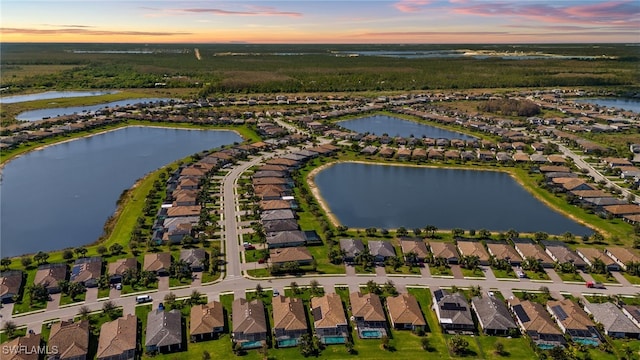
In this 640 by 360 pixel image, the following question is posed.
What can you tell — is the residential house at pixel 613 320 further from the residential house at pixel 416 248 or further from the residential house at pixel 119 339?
the residential house at pixel 119 339

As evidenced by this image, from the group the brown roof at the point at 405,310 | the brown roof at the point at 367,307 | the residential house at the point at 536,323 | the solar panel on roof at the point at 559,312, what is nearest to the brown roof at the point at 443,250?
the residential house at the point at 536,323

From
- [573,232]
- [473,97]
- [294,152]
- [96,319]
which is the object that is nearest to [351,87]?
[473,97]

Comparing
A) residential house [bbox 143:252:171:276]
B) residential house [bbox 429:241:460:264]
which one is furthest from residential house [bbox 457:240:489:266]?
residential house [bbox 143:252:171:276]

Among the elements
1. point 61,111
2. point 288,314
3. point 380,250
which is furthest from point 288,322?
point 61,111

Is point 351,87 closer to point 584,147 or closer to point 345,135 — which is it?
point 345,135

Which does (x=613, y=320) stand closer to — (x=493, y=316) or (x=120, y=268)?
(x=493, y=316)

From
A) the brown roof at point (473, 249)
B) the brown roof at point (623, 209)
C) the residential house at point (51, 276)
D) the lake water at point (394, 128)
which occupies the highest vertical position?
the lake water at point (394, 128)
